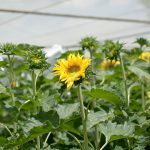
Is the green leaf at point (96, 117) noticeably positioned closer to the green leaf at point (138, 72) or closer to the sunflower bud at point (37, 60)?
the sunflower bud at point (37, 60)

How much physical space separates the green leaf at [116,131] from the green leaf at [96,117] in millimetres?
30

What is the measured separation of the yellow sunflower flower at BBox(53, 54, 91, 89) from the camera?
0.99m

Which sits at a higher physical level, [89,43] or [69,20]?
[89,43]

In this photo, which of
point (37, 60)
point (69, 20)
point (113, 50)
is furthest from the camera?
point (69, 20)

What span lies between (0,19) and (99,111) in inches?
180

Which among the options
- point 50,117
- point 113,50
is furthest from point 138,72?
point 50,117

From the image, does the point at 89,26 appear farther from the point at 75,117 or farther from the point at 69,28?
the point at 75,117

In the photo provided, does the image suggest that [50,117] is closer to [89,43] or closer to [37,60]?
[37,60]

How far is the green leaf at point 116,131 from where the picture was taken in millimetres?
1077

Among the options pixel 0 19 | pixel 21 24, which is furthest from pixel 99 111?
pixel 21 24

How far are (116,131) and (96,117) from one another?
0.19ft

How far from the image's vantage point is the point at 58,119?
112cm

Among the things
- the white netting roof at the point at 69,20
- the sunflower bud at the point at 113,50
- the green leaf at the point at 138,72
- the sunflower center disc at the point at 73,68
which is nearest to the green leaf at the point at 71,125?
the sunflower center disc at the point at 73,68

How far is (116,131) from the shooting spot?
1110 mm
